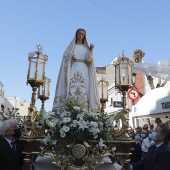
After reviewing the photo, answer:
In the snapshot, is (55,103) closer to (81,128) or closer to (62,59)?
(62,59)

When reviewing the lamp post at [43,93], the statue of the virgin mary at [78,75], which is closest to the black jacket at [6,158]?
the statue of the virgin mary at [78,75]

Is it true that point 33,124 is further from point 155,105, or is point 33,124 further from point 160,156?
point 155,105

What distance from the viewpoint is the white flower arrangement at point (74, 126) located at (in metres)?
3.70

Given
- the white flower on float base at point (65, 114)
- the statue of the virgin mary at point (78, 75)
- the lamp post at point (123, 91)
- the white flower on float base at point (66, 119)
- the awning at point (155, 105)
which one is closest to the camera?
the white flower on float base at point (66, 119)

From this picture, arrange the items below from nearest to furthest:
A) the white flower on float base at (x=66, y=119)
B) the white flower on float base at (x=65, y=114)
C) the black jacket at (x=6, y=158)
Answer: the black jacket at (x=6, y=158)
the white flower on float base at (x=66, y=119)
the white flower on float base at (x=65, y=114)

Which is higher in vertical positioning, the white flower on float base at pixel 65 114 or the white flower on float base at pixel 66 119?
the white flower on float base at pixel 65 114

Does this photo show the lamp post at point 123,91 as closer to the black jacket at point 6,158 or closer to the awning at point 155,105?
the black jacket at point 6,158

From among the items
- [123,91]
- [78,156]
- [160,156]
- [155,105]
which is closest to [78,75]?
[123,91]

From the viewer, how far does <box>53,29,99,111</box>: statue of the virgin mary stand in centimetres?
611

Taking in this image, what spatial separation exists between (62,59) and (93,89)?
3.74ft

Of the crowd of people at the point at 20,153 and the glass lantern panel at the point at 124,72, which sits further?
the glass lantern panel at the point at 124,72

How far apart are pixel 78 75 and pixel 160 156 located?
3067 mm

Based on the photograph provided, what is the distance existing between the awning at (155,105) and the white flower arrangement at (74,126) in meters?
9.24

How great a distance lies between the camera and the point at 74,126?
3.71 metres
